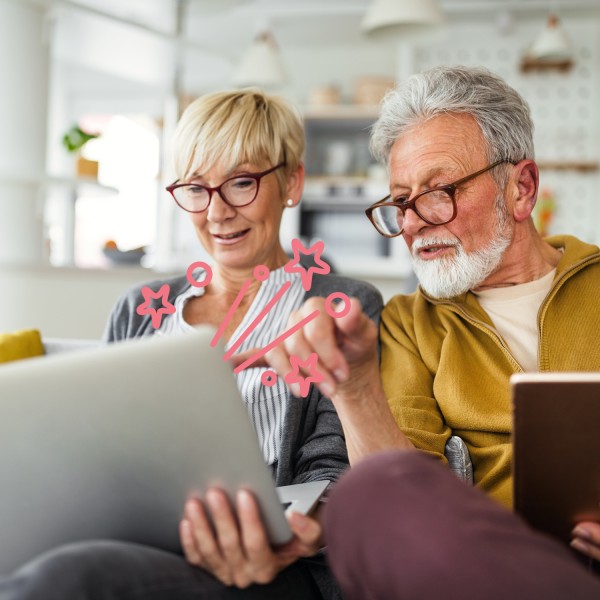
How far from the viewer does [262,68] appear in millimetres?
5008

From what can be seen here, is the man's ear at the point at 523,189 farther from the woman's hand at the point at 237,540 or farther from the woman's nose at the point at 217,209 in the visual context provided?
the woman's hand at the point at 237,540

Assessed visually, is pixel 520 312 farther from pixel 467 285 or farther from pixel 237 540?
pixel 237 540

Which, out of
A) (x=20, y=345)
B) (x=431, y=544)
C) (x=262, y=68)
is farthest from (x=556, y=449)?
(x=262, y=68)

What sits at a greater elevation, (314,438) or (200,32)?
(200,32)

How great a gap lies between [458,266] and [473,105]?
0.32 meters

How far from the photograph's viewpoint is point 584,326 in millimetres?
1479

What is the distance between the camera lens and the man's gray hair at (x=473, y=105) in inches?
61.3

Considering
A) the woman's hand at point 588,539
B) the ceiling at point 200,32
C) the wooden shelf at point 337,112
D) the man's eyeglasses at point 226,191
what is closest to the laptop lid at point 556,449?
the woman's hand at point 588,539

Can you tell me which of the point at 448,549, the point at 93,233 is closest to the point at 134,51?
the point at 93,233

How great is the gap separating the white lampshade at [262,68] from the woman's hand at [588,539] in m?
4.32

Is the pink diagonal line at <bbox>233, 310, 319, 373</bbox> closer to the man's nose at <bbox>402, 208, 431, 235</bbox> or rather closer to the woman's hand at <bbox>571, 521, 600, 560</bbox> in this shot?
the woman's hand at <bbox>571, 521, 600, 560</bbox>

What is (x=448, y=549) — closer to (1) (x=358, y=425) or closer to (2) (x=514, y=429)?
(2) (x=514, y=429)
